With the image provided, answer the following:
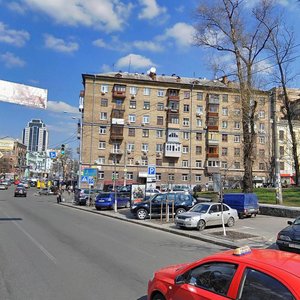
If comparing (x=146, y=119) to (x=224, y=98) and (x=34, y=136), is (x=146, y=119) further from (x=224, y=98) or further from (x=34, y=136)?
(x=34, y=136)

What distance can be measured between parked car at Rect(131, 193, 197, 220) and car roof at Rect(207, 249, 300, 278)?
66.9ft

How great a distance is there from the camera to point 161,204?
81.5ft

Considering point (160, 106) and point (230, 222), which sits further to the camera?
point (160, 106)

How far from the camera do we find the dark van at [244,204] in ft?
84.0

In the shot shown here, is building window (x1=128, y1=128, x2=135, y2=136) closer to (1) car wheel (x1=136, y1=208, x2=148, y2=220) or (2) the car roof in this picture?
(1) car wheel (x1=136, y1=208, x2=148, y2=220)

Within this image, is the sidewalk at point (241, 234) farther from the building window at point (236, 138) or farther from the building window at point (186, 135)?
the building window at point (236, 138)

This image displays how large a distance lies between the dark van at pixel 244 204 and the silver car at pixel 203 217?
15.2 feet

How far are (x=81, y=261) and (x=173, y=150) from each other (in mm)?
64768

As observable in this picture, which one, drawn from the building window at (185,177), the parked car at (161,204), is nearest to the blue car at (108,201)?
the parked car at (161,204)

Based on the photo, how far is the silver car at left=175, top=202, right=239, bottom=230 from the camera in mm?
19022

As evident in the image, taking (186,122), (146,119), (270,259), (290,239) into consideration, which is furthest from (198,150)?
(270,259)

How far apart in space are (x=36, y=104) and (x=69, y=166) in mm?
99560

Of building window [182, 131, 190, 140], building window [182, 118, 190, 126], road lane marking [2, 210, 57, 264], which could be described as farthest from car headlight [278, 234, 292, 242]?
building window [182, 118, 190, 126]

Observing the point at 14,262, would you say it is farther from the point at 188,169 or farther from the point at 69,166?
the point at 69,166
